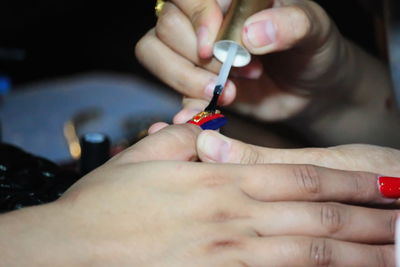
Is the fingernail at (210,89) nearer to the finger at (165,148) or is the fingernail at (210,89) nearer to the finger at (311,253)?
the finger at (165,148)

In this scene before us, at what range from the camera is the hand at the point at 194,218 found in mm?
579

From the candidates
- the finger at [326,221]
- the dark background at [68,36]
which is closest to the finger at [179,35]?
the finger at [326,221]

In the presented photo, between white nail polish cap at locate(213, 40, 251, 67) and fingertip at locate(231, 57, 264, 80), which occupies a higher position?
white nail polish cap at locate(213, 40, 251, 67)

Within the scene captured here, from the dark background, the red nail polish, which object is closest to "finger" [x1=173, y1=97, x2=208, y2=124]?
the red nail polish

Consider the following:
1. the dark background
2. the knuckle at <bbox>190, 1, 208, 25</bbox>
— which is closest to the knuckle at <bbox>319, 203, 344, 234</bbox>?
the knuckle at <bbox>190, 1, 208, 25</bbox>

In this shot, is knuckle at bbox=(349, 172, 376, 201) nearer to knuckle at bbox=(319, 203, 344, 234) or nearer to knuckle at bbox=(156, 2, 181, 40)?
knuckle at bbox=(319, 203, 344, 234)

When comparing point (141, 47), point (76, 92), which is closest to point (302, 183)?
point (141, 47)

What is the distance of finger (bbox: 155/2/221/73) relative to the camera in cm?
94

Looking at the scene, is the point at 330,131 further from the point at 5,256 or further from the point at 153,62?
the point at 5,256

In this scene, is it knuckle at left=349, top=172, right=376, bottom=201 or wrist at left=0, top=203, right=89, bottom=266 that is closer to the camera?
wrist at left=0, top=203, right=89, bottom=266

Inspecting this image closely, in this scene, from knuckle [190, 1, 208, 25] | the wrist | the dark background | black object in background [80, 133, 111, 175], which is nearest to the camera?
the wrist

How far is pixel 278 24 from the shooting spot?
81 cm

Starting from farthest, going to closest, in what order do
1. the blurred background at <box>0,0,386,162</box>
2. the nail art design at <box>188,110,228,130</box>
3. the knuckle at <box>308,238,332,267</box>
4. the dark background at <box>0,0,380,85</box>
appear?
1. the dark background at <box>0,0,380,85</box>
2. the blurred background at <box>0,0,386,162</box>
3. the nail art design at <box>188,110,228,130</box>
4. the knuckle at <box>308,238,332,267</box>

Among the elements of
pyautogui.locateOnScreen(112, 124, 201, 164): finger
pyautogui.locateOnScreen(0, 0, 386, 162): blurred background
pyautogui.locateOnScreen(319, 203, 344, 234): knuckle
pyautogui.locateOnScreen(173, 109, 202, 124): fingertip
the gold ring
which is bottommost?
pyautogui.locateOnScreen(0, 0, 386, 162): blurred background
